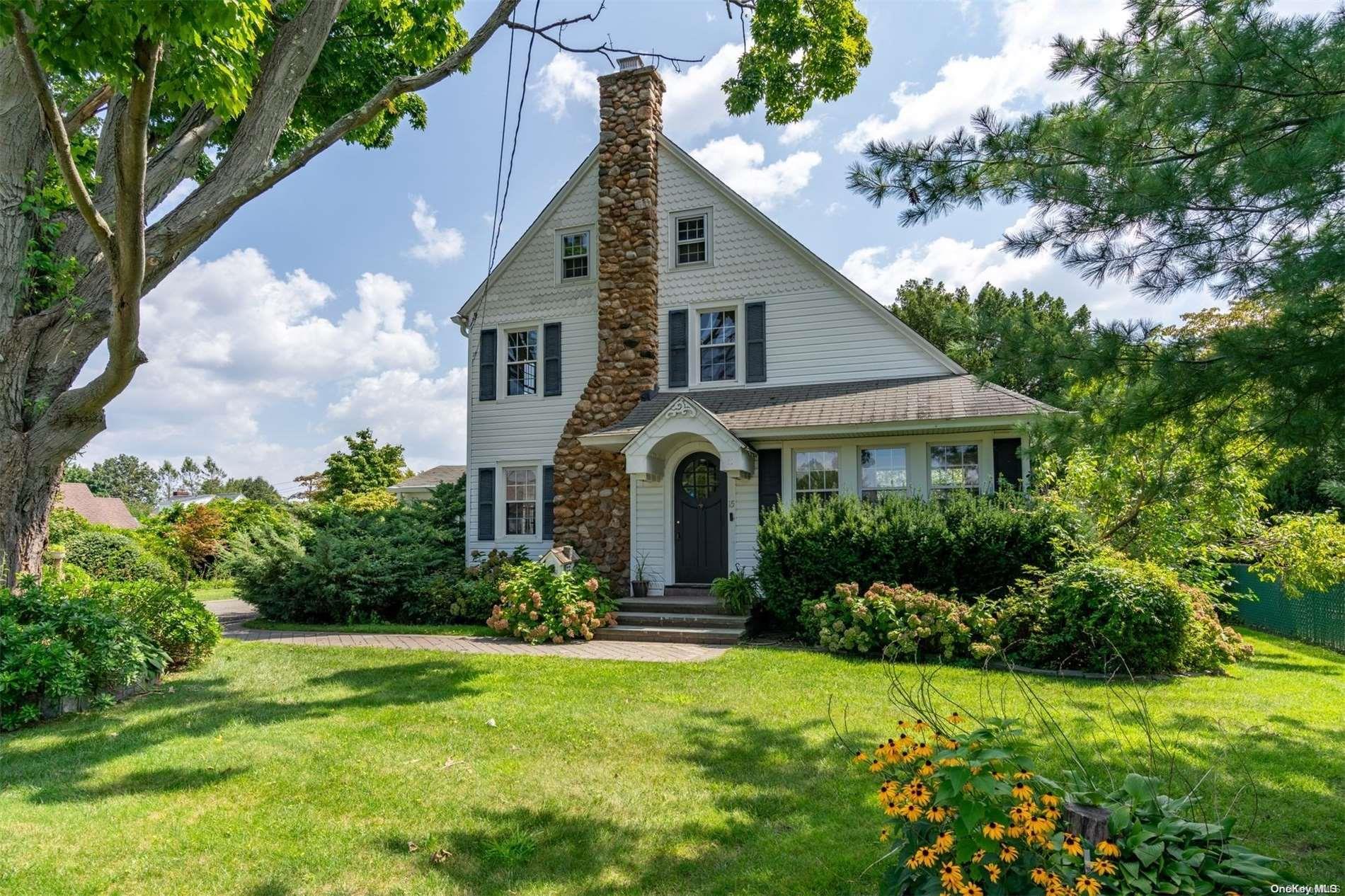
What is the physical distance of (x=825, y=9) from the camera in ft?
28.9

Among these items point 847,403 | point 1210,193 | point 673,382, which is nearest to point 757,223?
point 673,382

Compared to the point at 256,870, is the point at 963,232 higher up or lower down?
higher up

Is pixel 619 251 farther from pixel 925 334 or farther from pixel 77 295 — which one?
pixel 925 334

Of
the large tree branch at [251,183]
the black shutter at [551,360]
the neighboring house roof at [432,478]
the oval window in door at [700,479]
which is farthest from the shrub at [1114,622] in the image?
the neighboring house roof at [432,478]

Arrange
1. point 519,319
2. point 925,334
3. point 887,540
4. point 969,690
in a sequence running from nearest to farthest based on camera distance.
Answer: point 969,690
point 887,540
point 519,319
point 925,334

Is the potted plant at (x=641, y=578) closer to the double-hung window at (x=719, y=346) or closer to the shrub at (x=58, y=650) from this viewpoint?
the double-hung window at (x=719, y=346)

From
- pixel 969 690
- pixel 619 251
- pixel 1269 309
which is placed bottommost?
pixel 969 690

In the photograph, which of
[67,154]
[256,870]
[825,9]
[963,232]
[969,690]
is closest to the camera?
[256,870]

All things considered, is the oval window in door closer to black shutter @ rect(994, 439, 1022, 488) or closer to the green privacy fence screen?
black shutter @ rect(994, 439, 1022, 488)

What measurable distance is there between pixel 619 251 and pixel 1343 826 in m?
12.5

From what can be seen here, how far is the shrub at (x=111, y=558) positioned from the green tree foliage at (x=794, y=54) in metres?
15.7

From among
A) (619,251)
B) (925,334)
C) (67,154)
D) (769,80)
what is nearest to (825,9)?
(769,80)

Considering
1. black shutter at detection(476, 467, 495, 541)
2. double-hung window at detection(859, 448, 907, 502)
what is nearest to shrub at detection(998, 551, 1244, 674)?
double-hung window at detection(859, 448, 907, 502)

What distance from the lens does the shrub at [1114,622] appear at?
7.81 metres
